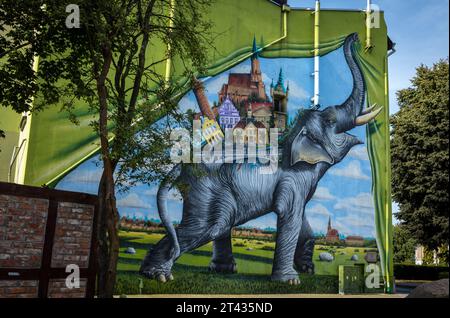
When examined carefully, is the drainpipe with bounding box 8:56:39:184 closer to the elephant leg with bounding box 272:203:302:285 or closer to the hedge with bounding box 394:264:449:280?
the elephant leg with bounding box 272:203:302:285

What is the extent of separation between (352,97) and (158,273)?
380 inches

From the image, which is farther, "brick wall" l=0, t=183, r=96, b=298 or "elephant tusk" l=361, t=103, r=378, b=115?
"elephant tusk" l=361, t=103, r=378, b=115

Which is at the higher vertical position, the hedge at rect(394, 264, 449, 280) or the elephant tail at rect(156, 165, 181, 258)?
the elephant tail at rect(156, 165, 181, 258)

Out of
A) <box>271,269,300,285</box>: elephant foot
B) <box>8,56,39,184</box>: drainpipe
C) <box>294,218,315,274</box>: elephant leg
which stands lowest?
<box>271,269,300,285</box>: elephant foot

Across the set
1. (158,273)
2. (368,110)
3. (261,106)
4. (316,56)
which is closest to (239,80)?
(261,106)

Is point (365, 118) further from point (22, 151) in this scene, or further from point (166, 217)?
point (22, 151)

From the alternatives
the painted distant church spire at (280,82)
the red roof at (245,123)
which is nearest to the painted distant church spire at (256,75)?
the painted distant church spire at (280,82)

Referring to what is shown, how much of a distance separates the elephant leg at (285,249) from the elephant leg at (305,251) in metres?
0.21

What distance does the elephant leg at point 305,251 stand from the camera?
661 inches

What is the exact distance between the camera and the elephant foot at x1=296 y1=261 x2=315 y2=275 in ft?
55.0

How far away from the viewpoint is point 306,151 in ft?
57.2

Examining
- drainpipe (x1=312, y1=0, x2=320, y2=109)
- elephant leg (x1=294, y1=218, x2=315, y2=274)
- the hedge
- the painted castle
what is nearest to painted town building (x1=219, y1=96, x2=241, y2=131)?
the painted castle

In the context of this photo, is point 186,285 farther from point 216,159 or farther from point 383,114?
point 383,114

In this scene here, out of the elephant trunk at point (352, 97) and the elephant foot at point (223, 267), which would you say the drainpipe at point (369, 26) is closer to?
the elephant trunk at point (352, 97)
